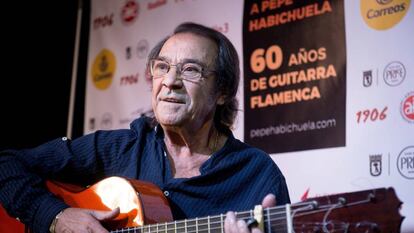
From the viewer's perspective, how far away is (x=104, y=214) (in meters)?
2.03

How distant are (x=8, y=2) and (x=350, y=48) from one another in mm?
2127

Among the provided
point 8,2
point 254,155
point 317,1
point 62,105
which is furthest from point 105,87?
point 254,155

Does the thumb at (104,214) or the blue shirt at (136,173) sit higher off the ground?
the blue shirt at (136,173)

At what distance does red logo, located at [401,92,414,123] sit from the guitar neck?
3.58ft

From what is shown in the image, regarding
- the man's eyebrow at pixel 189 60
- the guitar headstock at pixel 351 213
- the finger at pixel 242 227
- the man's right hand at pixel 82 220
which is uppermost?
the man's eyebrow at pixel 189 60

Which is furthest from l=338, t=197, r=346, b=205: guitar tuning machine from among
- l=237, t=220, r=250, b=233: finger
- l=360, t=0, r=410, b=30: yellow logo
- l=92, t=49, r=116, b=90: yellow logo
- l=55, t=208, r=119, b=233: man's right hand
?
l=92, t=49, r=116, b=90: yellow logo

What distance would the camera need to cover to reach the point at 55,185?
2.32m

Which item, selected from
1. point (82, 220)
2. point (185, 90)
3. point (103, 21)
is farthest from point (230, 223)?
point (103, 21)

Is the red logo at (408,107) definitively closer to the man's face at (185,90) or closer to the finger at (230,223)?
the man's face at (185,90)

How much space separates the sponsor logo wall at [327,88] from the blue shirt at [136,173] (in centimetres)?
56

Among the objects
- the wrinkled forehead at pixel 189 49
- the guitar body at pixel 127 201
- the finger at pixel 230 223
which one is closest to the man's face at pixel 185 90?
the wrinkled forehead at pixel 189 49

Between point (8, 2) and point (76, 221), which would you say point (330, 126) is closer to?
point (76, 221)

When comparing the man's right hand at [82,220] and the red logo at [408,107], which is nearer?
the man's right hand at [82,220]

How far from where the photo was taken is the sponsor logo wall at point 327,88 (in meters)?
2.56
